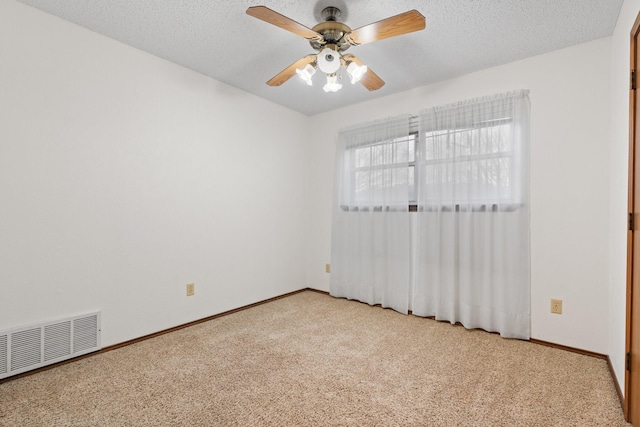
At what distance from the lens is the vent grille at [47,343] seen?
1.88 m

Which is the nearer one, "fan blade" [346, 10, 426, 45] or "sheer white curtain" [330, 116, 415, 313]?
"fan blade" [346, 10, 426, 45]

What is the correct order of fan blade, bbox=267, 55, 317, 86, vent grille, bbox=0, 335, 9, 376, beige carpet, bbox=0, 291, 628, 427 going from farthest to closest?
fan blade, bbox=267, 55, 317, 86 < vent grille, bbox=0, 335, 9, 376 < beige carpet, bbox=0, 291, 628, 427

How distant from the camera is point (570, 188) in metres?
2.37

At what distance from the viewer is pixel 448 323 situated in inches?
113

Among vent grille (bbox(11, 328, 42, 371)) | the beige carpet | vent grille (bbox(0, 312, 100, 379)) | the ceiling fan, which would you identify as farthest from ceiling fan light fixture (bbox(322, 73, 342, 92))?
vent grille (bbox(11, 328, 42, 371))

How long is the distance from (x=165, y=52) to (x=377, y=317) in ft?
9.99

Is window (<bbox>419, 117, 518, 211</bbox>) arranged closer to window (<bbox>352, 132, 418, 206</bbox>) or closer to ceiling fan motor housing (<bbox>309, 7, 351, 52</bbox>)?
window (<bbox>352, 132, 418, 206</bbox>)

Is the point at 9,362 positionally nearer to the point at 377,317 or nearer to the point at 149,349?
the point at 149,349

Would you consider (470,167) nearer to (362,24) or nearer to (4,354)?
(362,24)

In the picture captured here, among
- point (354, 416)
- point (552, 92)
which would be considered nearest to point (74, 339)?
point (354, 416)

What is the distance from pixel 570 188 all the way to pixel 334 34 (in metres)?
2.10

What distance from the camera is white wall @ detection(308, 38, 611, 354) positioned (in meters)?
2.26

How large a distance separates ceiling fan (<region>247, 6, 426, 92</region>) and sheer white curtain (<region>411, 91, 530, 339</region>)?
1.09 meters

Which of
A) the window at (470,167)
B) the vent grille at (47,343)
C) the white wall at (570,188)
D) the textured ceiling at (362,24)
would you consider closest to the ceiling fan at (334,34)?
the textured ceiling at (362,24)
